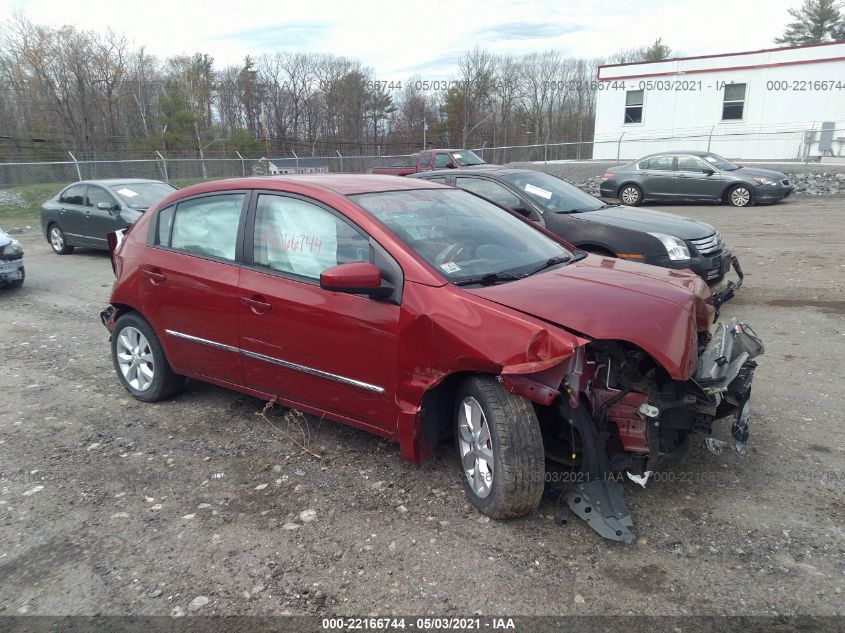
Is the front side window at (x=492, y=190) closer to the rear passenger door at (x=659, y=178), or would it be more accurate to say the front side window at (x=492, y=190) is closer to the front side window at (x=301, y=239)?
the front side window at (x=301, y=239)

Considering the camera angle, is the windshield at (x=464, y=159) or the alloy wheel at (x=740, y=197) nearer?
the alloy wheel at (x=740, y=197)

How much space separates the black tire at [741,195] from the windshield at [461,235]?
1488cm

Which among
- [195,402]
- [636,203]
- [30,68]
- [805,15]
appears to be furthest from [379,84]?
[195,402]

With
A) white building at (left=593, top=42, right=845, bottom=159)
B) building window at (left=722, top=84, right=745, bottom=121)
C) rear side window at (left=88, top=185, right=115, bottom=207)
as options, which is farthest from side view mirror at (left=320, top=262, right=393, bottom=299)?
building window at (left=722, top=84, right=745, bottom=121)

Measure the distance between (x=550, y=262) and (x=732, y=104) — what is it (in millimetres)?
27666

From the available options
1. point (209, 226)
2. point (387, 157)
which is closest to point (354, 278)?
point (209, 226)

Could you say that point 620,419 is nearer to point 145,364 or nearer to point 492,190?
point 145,364

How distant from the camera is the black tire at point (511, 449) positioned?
296 centimetres

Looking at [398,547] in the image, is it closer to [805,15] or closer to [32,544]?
→ [32,544]

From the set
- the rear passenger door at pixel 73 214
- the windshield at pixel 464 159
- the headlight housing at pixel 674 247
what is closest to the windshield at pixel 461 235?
the headlight housing at pixel 674 247

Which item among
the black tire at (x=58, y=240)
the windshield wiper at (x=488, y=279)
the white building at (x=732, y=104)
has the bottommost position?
the black tire at (x=58, y=240)

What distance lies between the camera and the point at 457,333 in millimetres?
3086

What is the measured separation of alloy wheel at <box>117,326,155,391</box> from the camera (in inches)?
191

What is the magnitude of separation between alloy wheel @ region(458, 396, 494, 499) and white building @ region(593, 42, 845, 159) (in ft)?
76.7
